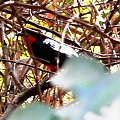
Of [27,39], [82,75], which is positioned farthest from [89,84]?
[27,39]

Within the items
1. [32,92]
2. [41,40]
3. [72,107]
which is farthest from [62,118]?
[41,40]

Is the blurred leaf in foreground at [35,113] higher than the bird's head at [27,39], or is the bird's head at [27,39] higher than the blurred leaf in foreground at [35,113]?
the blurred leaf in foreground at [35,113]

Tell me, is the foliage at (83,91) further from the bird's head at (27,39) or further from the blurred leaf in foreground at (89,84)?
the bird's head at (27,39)

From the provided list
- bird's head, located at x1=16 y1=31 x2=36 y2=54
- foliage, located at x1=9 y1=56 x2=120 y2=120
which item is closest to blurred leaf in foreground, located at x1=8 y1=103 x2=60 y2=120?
foliage, located at x1=9 y1=56 x2=120 y2=120

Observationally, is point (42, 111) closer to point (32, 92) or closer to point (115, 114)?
point (115, 114)

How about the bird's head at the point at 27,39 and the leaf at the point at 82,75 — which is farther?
the bird's head at the point at 27,39

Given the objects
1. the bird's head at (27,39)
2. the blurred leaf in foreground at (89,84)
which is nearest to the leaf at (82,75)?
the blurred leaf in foreground at (89,84)

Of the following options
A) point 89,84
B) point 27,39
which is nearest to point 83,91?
point 89,84

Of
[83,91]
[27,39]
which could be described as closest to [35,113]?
[83,91]

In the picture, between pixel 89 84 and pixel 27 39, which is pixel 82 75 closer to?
pixel 89 84

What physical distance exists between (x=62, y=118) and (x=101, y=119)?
0.11 feet

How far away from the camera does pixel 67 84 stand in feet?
0.92

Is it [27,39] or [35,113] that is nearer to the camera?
[35,113]

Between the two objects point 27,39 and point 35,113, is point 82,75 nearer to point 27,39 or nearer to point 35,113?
point 35,113
